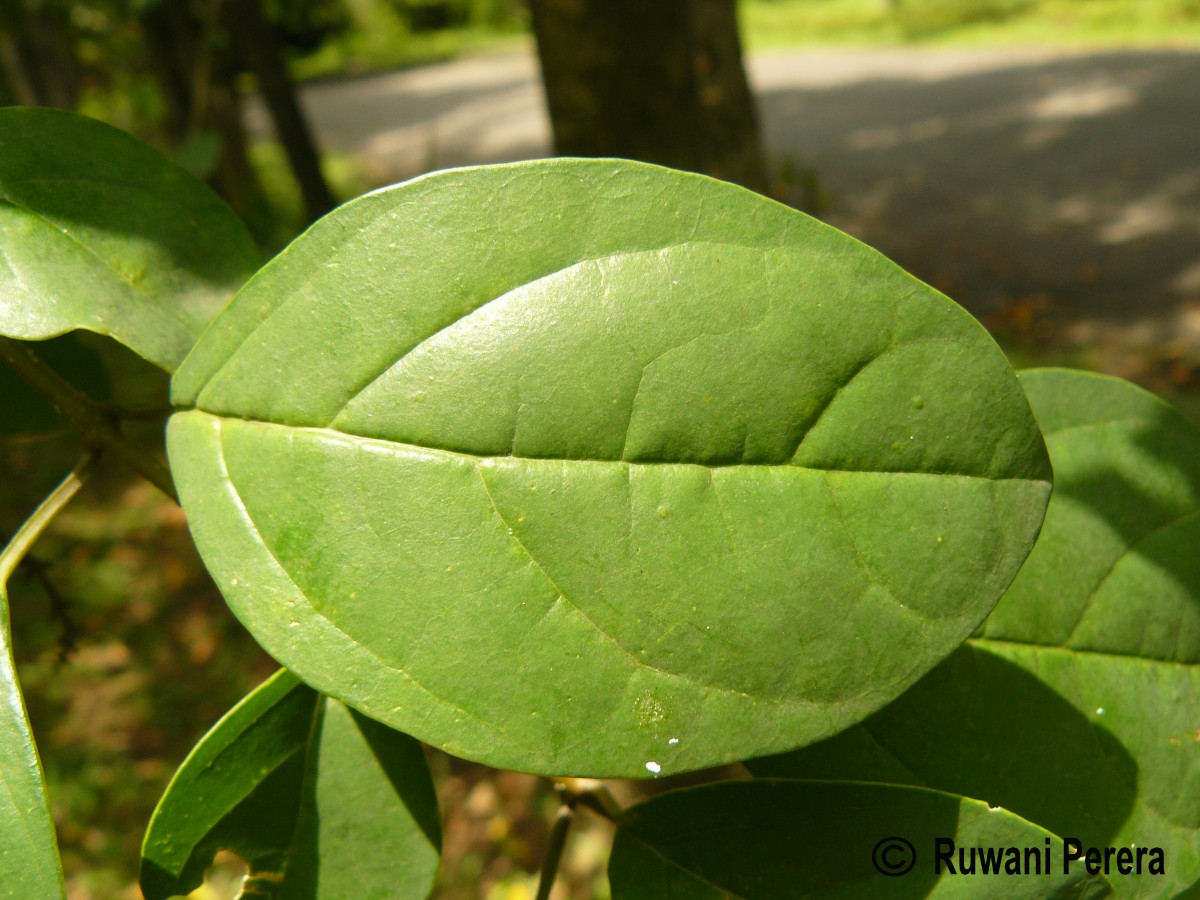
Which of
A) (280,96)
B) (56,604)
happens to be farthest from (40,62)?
(56,604)

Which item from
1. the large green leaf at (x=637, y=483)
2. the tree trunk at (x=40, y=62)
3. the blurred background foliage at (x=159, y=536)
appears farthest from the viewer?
the tree trunk at (x=40, y=62)

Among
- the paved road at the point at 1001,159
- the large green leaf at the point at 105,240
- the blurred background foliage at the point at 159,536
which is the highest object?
the large green leaf at the point at 105,240

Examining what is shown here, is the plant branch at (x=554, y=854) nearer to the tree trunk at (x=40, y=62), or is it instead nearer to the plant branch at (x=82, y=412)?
the plant branch at (x=82, y=412)

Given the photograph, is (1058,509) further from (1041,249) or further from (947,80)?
(947,80)

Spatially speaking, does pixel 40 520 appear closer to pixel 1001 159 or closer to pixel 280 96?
pixel 280 96

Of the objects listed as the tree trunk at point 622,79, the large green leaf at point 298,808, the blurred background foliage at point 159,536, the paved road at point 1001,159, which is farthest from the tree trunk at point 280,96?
the large green leaf at point 298,808

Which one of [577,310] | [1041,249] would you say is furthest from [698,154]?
[1041,249]

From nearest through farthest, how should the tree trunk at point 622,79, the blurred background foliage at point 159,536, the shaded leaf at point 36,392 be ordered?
the shaded leaf at point 36,392 → the tree trunk at point 622,79 → the blurred background foliage at point 159,536
